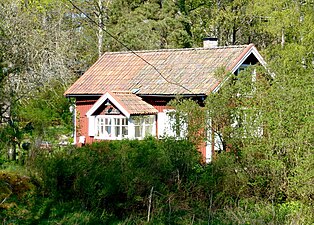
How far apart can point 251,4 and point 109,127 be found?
1229 cm

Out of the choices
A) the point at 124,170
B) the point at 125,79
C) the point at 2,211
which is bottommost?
the point at 2,211

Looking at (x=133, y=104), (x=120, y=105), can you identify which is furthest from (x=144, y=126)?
(x=120, y=105)

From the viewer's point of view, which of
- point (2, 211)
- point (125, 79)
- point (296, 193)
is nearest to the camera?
point (2, 211)

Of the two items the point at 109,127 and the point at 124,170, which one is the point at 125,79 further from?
the point at 124,170

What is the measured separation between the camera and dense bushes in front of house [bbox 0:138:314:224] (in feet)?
30.2

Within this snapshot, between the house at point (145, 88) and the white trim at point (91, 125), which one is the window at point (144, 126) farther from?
the white trim at point (91, 125)

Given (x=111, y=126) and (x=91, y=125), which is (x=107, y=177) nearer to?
(x=111, y=126)

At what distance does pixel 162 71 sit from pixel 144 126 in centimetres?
239

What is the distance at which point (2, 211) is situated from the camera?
898 centimetres

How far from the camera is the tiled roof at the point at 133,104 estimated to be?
55.2 feet

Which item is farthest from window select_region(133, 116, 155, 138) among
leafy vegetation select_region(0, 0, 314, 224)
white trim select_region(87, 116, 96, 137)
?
leafy vegetation select_region(0, 0, 314, 224)

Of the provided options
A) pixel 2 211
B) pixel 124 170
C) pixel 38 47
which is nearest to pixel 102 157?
pixel 124 170

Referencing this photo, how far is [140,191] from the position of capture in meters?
9.52

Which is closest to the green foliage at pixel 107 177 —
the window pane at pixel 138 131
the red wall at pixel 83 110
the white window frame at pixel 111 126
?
the window pane at pixel 138 131
